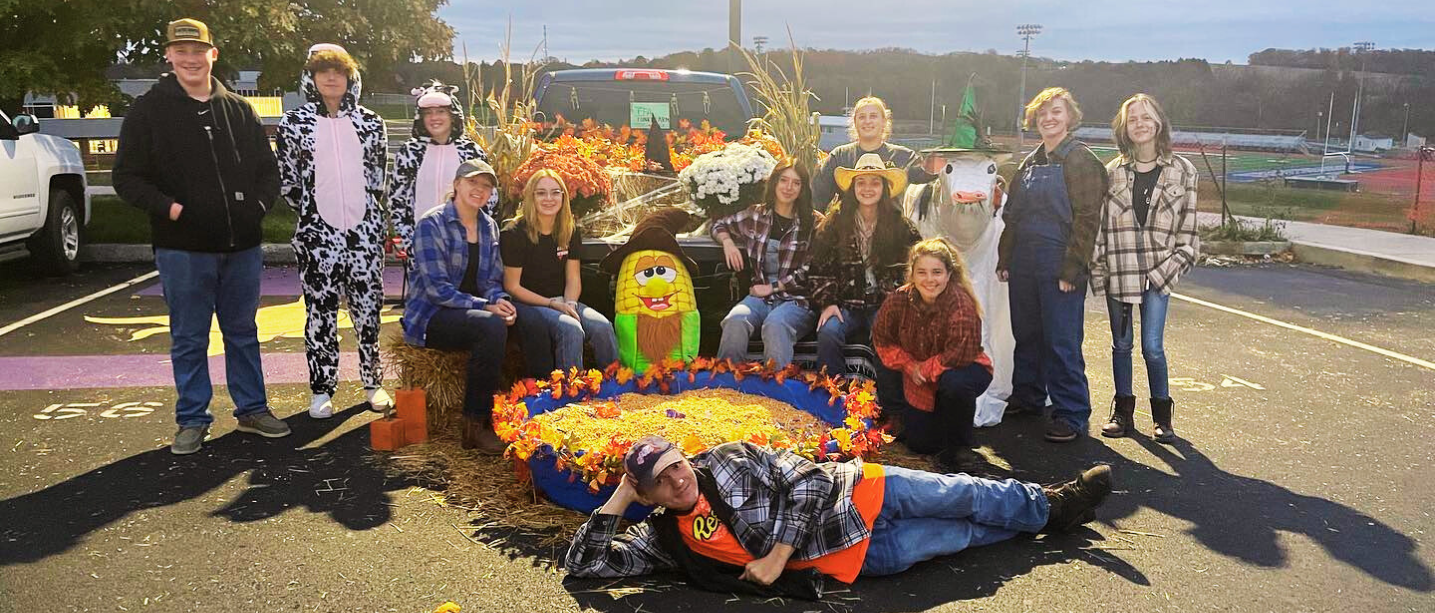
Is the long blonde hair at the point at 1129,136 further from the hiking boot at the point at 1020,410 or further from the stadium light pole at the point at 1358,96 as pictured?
the stadium light pole at the point at 1358,96

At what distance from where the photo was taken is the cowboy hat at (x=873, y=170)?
5.35 m

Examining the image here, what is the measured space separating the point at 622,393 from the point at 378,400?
1.56 metres

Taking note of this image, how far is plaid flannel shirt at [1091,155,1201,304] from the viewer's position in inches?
207

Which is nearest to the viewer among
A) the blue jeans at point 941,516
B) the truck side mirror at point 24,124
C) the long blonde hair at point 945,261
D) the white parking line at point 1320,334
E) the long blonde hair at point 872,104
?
the blue jeans at point 941,516

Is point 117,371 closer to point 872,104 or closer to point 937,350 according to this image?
point 872,104

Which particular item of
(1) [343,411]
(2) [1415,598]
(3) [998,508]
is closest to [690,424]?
(3) [998,508]

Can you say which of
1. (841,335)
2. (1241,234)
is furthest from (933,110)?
(841,335)

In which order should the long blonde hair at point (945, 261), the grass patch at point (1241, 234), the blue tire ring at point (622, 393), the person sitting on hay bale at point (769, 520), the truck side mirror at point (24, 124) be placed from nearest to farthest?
1. the person sitting on hay bale at point (769, 520)
2. the blue tire ring at point (622, 393)
3. the long blonde hair at point (945, 261)
4. the truck side mirror at point (24, 124)
5. the grass patch at point (1241, 234)

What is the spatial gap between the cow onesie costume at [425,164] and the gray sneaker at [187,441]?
1.42m

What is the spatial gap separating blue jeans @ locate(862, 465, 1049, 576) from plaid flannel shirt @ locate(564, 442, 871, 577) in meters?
0.15

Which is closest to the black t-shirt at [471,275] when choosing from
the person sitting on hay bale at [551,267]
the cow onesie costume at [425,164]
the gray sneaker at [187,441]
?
the person sitting on hay bale at [551,267]

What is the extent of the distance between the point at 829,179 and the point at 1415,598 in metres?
3.62

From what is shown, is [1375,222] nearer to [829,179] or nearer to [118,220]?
[829,179]

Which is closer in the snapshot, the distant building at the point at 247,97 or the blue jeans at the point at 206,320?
the blue jeans at the point at 206,320
